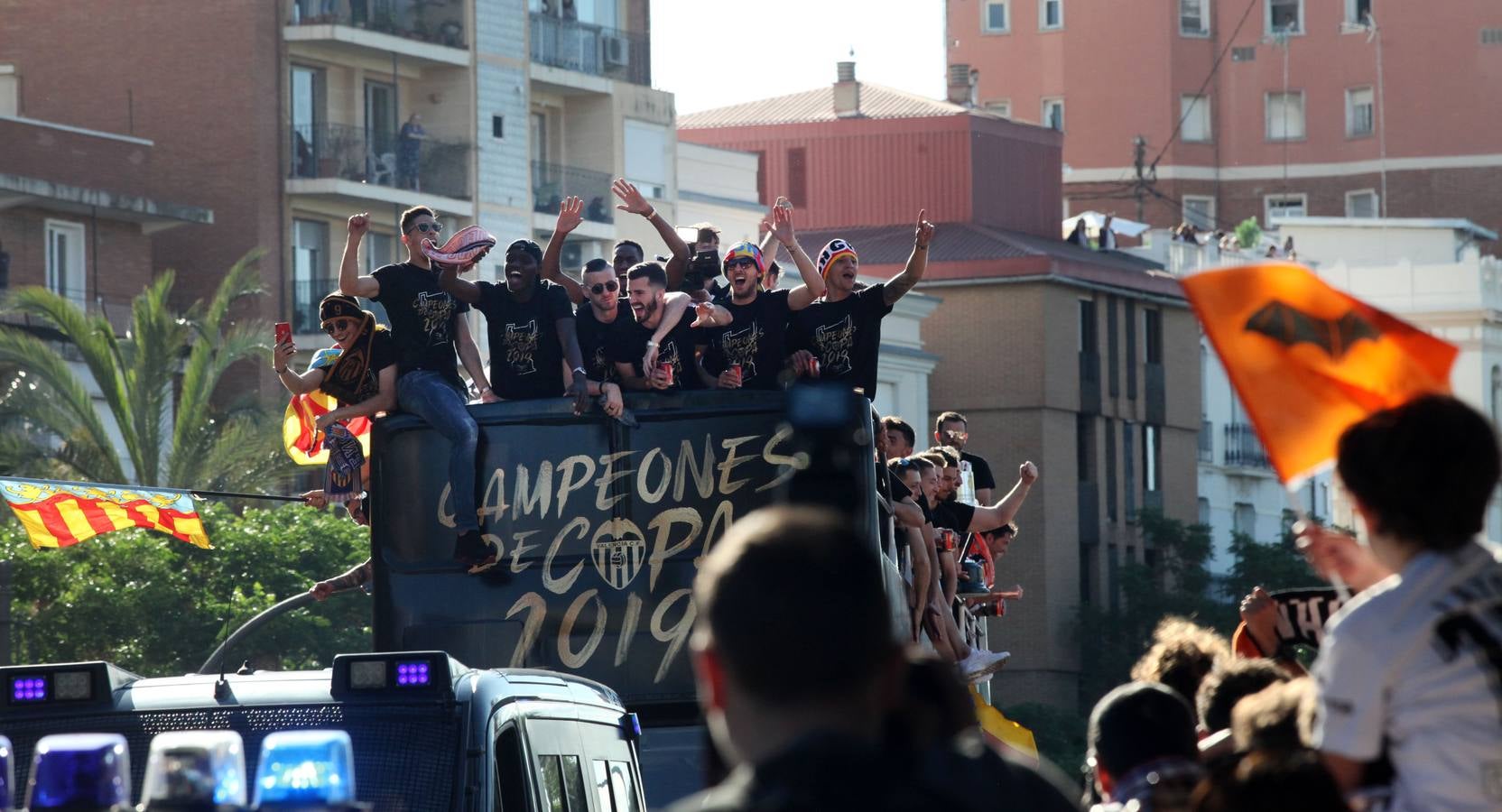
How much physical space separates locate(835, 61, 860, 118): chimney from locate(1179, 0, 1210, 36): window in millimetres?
24702

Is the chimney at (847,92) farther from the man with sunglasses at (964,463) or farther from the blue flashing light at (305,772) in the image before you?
the blue flashing light at (305,772)

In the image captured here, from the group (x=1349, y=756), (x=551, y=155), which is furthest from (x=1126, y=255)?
(x=1349, y=756)

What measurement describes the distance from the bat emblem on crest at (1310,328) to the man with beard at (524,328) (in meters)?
7.26

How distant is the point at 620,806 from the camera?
10.0m

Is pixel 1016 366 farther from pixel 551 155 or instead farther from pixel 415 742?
pixel 415 742

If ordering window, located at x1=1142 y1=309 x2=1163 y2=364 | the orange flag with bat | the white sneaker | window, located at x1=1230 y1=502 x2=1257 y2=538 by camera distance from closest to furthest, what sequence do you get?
the orange flag with bat < the white sneaker < window, located at x1=1142 y1=309 x2=1163 y2=364 < window, located at x1=1230 y1=502 x2=1257 y2=538

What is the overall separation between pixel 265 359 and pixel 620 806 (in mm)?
31440

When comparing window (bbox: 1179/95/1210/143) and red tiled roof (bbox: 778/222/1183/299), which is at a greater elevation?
window (bbox: 1179/95/1210/143)

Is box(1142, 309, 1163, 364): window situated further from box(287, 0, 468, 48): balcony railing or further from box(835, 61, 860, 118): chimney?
box(287, 0, 468, 48): balcony railing

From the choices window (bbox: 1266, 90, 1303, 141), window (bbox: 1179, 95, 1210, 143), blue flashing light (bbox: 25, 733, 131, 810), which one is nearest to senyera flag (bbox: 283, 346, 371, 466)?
blue flashing light (bbox: 25, 733, 131, 810)

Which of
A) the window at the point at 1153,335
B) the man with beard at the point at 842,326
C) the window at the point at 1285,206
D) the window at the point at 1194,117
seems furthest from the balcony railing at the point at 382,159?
the window at the point at 1285,206

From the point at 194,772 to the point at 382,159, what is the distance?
44072 millimetres

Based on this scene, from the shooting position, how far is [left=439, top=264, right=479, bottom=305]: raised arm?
1268 centimetres

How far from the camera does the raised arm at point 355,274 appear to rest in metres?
12.5
